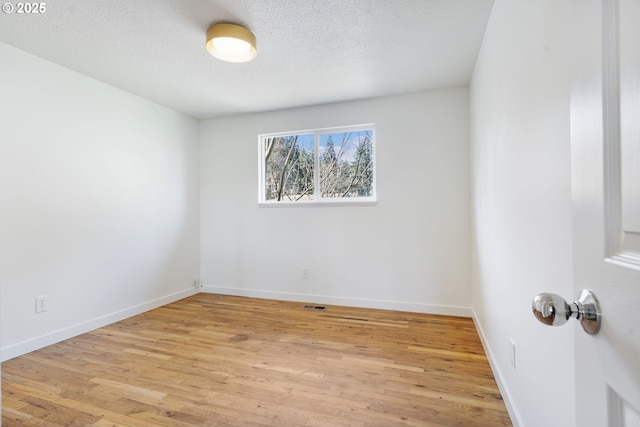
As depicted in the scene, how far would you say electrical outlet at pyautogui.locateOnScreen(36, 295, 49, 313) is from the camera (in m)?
2.42

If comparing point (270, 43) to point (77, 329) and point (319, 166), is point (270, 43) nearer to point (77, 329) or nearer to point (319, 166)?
point (319, 166)

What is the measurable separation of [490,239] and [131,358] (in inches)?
111

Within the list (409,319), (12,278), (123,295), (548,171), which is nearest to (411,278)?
(409,319)

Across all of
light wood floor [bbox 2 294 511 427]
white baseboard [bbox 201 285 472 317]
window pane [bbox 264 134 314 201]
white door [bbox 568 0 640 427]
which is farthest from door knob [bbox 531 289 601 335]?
window pane [bbox 264 134 314 201]

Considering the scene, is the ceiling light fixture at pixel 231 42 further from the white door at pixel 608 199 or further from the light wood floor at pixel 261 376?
the light wood floor at pixel 261 376

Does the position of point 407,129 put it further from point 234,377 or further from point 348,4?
point 234,377

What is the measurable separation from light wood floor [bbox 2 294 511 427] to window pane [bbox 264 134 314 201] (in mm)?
1611

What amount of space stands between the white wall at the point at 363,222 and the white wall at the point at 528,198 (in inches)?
37.4

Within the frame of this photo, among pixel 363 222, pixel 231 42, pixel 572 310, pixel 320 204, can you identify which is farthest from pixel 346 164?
pixel 572 310

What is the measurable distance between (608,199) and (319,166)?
331cm

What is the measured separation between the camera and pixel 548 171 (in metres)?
1.07

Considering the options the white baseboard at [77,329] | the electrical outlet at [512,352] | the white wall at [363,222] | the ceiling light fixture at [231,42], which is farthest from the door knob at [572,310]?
the white baseboard at [77,329]

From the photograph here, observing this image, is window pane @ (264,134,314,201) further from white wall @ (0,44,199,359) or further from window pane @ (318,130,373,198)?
white wall @ (0,44,199,359)

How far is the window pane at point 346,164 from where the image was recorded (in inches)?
137
